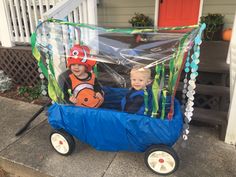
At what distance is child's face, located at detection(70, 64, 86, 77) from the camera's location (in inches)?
84.2

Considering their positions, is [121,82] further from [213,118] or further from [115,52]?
[213,118]

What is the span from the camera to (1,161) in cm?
246

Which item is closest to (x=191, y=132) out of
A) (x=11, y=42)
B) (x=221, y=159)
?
(x=221, y=159)

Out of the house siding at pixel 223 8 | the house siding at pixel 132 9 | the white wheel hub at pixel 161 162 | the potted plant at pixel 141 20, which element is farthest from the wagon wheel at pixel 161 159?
the house siding at pixel 223 8

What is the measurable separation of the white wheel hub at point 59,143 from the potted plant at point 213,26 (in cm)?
398

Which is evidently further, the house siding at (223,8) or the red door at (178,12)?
the red door at (178,12)

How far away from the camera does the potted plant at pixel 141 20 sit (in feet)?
17.7

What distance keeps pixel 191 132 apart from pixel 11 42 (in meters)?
3.37

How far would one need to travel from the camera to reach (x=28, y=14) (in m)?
3.97

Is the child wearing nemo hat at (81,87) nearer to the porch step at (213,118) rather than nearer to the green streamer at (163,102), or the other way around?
the green streamer at (163,102)

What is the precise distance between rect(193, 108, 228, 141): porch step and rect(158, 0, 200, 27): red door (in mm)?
3250

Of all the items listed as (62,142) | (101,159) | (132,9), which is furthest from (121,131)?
(132,9)

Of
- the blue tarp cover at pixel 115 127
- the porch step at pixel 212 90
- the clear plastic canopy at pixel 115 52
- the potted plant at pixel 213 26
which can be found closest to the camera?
the clear plastic canopy at pixel 115 52

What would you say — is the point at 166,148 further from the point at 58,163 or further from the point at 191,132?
the point at 58,163
